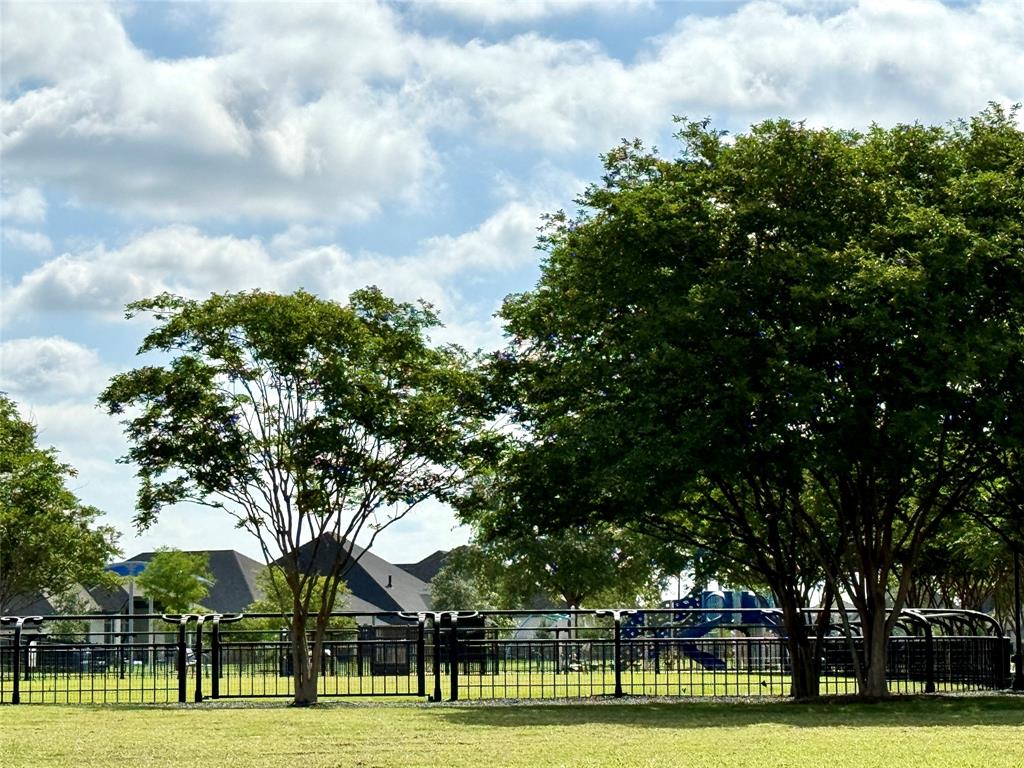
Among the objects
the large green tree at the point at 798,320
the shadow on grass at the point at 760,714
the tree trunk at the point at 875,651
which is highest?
the large green tree at the point at 798,320

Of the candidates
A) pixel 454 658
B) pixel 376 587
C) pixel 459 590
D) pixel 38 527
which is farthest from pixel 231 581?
pixel 454 658

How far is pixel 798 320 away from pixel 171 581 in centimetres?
6191

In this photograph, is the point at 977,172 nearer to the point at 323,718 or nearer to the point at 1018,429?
the point at 1018,429

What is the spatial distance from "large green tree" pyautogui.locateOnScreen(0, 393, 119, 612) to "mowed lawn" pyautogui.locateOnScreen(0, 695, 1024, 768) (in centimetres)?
2054

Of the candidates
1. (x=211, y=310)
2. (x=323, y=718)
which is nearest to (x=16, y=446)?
(x=211, y=310)

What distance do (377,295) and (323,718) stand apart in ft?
29.0

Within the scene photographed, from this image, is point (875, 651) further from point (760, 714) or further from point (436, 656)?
point (436, 656)

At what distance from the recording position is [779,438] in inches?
871

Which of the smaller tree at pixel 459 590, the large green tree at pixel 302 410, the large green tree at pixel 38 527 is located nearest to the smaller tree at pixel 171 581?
the smaller tree at pixel 459 590

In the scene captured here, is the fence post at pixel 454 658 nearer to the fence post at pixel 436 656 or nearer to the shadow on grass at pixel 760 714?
the fence post at pixel 436 656

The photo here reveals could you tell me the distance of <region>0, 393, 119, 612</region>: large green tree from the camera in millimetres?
43156

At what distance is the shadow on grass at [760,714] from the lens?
1855 centimetres

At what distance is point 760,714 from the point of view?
20.7 meters

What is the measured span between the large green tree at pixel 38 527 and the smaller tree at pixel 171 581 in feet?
70.0
